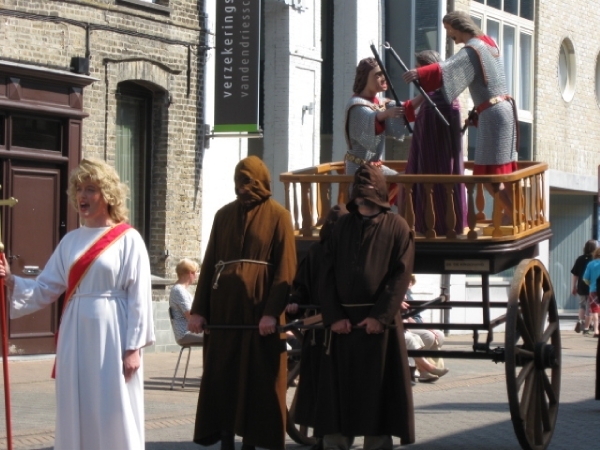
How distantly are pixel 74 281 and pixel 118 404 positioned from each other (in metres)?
0.66

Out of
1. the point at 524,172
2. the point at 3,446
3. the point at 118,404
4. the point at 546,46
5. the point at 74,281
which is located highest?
the point at 546,46

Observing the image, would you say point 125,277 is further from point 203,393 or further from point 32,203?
point 32,203

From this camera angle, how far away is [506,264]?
952 cm

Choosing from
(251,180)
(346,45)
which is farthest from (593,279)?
(251,180)

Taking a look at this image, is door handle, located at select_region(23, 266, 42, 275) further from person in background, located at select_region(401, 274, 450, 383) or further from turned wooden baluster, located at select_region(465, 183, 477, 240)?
turned wooden baluster, located at select_region(465, 183, 477, 240)

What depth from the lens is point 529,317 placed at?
9.55 m

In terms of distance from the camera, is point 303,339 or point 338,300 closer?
point 338,300

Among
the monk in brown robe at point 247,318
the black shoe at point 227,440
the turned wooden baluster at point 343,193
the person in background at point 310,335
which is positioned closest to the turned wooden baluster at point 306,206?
the turned wooden baluster at point 343,193

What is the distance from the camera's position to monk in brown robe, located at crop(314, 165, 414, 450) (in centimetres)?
824

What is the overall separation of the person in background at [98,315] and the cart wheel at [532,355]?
2915 mm

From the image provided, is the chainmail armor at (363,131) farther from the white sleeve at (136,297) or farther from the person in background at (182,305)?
the person in background at (182,305)

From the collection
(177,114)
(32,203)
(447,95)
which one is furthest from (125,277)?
(177,114)

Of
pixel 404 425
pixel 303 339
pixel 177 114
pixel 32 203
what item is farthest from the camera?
pixel 177 114

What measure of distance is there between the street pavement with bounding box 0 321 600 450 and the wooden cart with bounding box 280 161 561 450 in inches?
19.9
